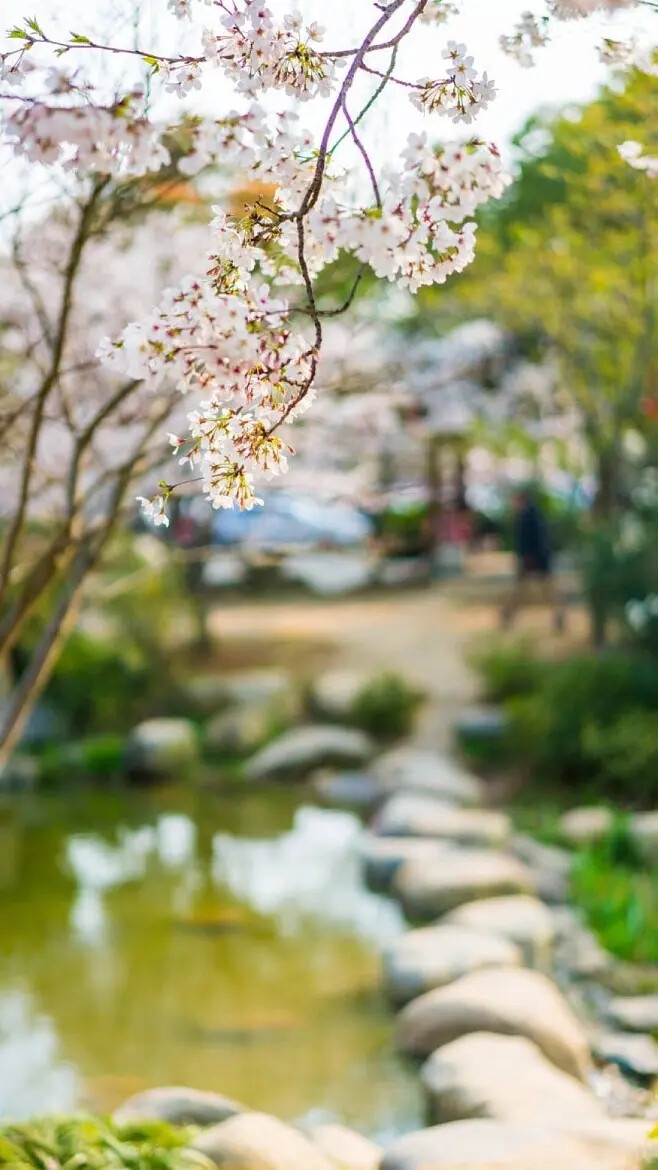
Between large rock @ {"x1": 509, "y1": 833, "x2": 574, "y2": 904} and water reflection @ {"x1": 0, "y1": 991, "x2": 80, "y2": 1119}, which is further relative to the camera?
large rock @ {"x1": 509, "y1": 833, "x2": 574, "y2": 904}

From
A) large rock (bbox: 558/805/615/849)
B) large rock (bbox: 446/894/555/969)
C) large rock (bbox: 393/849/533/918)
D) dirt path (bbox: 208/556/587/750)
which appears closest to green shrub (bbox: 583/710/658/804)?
large rock (bbox: 558/805/615/849)

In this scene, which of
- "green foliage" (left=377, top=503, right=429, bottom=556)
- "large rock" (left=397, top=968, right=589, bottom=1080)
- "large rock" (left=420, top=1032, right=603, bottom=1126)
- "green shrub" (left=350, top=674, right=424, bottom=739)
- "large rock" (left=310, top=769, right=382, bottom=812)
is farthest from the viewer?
"green foliage" (left=377, top=503, right=429, bottom=556)

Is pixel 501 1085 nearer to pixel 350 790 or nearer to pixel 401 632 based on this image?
pixel 350 790

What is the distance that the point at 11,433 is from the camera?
4695mm

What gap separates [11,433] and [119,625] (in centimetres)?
562

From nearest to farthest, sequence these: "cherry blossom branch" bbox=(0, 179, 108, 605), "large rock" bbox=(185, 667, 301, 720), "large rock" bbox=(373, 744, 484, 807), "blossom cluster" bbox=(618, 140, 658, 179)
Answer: "blossom cluster" bbox=(618, 140, 658, 179), "cherry blossom branch" bbox=(0, 179, 108, 605), "large rock" bbox=(373, 744, 484, 807), "large rock" bbox=(185, 667, 301, 720)

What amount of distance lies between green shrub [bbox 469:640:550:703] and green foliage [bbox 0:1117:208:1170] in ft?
20.7

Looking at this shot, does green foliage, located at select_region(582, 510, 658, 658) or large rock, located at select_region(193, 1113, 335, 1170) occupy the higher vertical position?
green foliage, located at select_region(582, 510, 658, 658)

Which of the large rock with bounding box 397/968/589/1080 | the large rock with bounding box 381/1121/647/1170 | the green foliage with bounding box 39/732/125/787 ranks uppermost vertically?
the green foliage with bounding box 39/732/125/787

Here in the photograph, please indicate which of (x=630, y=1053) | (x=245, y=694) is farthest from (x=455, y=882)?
(x=245, y=694)

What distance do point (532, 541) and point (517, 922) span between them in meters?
7.35

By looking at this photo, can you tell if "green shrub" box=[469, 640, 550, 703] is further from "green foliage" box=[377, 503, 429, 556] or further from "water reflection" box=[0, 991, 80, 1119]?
"green foliage" box=[377, 503, 429, 556]

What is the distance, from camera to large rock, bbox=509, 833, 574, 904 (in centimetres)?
648

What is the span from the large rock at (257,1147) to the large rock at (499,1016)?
104 centimetres
